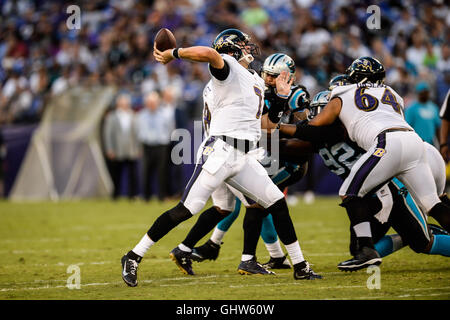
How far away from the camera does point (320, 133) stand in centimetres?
591

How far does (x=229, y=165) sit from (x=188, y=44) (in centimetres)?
1032

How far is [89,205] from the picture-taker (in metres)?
13.9

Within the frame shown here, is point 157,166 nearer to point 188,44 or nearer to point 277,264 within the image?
point 188,44

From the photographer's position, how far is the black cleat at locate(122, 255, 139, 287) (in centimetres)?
536

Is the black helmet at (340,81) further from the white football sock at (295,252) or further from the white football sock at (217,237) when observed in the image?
the white football sock at (217,237)

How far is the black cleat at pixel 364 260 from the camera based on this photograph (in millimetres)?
5520

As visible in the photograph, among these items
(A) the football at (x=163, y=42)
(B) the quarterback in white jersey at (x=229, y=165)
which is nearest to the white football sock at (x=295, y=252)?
(B) the quarterback in white jersey at (x=229, y=165)

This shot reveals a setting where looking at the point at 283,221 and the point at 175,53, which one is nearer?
the point at 175,53

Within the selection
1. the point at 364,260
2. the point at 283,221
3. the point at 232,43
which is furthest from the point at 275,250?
the point at 232,43

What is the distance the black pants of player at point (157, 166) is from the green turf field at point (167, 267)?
8.56 ft

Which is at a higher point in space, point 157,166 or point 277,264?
point 277,264

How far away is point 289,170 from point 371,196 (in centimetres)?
84

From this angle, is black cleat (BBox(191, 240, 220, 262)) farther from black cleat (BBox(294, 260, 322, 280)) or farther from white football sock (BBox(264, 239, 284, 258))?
black cleat (BBox(294, 260, 322, 280))
